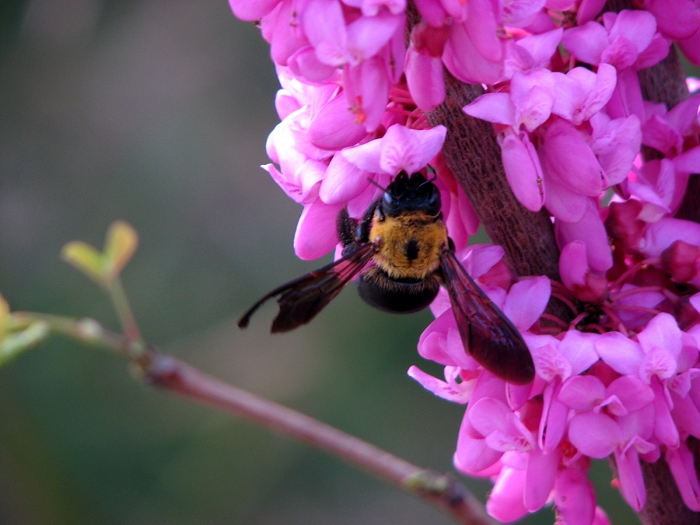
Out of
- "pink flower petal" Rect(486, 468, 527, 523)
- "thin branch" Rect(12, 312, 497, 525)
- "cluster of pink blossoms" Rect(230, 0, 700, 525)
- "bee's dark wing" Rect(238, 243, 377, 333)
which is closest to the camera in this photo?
"cluster of pink blossoms" Rect(230, 0, 700, 525)

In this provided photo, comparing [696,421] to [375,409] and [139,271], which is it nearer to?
[375,409]

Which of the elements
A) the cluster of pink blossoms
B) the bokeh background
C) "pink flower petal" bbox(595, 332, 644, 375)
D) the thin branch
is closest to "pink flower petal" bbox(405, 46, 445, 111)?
the cluster of pink blossoms

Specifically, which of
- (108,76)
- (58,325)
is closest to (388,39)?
(58,325)

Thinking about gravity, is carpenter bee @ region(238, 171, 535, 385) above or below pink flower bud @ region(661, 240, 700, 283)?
above

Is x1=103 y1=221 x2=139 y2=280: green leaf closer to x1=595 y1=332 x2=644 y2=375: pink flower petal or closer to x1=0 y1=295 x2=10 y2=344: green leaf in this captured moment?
x1=0 y1=295 x2=10 y2=344: green leaf

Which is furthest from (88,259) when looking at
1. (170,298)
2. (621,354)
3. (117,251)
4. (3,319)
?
(170,298)

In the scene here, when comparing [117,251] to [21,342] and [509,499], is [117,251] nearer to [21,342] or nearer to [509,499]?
[21,342]
